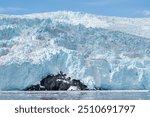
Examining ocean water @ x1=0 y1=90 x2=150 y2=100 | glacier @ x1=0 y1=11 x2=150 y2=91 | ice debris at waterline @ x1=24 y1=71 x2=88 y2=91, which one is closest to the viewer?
ocean water @ x1=0 y1=90 x2=150 y2=100

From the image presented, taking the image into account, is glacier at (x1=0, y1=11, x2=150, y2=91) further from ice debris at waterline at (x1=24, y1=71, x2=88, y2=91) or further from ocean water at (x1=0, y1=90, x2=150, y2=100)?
ocean water at (x1=0, y1=90, x2=150, y2=100)

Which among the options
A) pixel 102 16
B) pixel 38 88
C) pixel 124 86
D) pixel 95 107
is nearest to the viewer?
pixel 95 107

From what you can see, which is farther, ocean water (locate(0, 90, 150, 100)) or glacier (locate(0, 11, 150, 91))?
glacier (locate(0, 11, 150, 91))

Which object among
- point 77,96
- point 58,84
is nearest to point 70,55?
point 58,84

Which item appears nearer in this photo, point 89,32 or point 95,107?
point 95,107

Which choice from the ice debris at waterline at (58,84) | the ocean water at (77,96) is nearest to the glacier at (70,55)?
the ice debris at waterline at (58,84)

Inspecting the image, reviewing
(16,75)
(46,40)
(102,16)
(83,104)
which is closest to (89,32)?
(46,40)

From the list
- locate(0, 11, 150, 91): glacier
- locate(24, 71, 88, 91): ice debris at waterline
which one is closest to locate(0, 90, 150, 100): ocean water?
locate(0, 11, 150, 91): glacier

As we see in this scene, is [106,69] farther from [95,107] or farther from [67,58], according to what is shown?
[95,107]
